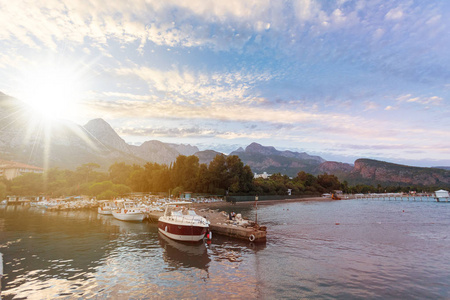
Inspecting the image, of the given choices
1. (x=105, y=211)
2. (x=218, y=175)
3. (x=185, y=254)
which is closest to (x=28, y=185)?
(x=105, y=211)

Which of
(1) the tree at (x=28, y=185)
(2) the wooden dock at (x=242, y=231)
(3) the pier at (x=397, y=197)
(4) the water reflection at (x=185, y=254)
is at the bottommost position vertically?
(3) the pier at (x=397, y=197)

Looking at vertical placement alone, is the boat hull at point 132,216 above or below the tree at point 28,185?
below

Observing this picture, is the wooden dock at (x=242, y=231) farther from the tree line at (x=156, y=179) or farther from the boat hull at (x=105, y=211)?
the tree line at (x=156, y=179)

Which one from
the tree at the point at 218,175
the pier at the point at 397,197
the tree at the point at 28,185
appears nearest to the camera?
the tree at the point at 28,185

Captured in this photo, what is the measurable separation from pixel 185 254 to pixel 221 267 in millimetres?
6080

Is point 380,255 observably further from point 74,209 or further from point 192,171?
point 192,171

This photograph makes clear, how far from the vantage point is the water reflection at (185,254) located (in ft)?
75.4

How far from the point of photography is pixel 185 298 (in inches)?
614

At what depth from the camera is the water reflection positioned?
75.4 feet

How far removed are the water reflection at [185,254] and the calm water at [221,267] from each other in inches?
3.9

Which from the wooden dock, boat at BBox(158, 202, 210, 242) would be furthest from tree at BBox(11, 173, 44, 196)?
the wooden dock

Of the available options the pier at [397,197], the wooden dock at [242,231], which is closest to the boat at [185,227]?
the wooden dock at [242,231]

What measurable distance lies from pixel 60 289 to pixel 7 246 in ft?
60.3

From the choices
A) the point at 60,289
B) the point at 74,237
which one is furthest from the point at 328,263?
the point at 74,237
